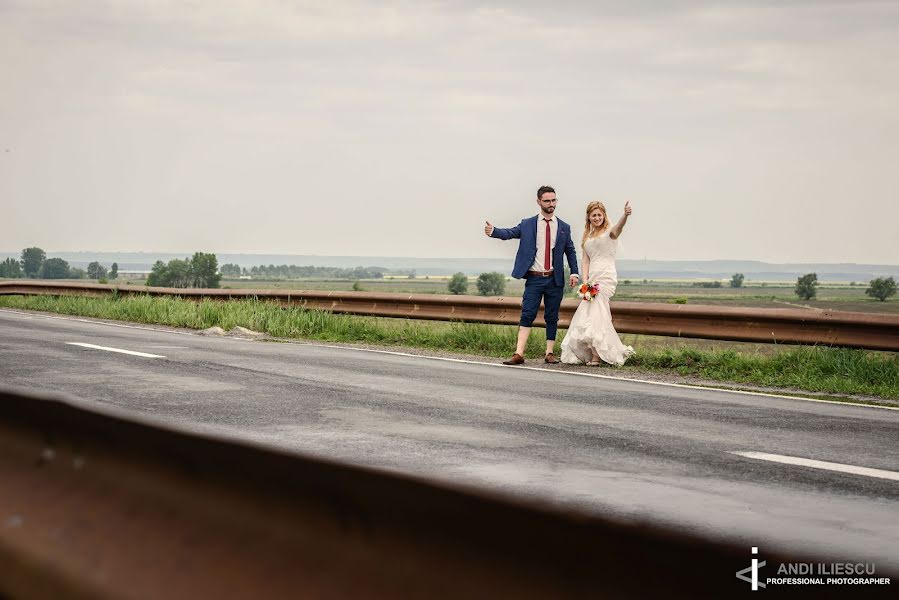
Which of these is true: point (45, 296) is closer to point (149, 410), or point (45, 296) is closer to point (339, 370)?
point (339, 370)

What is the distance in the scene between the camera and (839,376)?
39.9 ft

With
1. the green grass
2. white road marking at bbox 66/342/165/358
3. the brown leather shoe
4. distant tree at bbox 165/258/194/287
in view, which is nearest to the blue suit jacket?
the brown leather shoe

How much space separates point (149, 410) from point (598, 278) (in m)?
7.34

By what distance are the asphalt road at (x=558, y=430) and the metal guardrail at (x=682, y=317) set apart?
2.31 m

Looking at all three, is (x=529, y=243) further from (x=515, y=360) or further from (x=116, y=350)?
(x=116, y=350)

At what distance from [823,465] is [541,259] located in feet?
26.0

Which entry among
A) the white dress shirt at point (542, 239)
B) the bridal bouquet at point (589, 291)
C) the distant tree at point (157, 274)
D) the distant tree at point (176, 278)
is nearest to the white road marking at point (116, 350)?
the white dress shirt at point (542, 239)

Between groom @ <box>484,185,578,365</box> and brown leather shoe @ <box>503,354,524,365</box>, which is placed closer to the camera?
brown leather shoe @ <box>503,354,524,365</box>

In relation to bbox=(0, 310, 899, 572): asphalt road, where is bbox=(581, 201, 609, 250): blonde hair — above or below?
above

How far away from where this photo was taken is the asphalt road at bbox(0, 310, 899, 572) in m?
4.96

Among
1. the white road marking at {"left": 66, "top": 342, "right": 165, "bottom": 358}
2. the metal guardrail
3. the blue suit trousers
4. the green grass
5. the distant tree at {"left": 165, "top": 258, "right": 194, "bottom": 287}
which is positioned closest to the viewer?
the green grass
